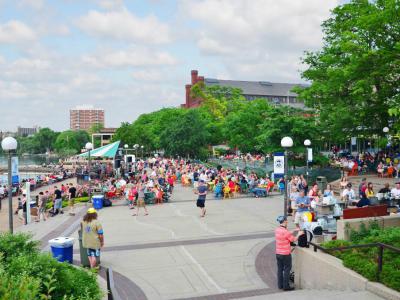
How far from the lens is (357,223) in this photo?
34.1 feet

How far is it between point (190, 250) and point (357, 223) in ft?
15.9

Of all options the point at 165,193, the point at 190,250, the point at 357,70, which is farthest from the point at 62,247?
the point at 357,70

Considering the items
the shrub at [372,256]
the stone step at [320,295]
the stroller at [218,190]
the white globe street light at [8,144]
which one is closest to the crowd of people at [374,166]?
the stroller at [218,190]

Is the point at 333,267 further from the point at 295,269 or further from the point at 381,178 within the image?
the point at 381,178

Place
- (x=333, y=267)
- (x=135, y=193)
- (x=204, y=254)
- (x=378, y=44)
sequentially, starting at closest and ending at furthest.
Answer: (x=333, y=267)
(x=204, y=254)
(x=135, y=193)
(x=378, y=44)

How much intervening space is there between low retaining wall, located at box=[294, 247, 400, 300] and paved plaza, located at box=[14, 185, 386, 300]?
0.80ft

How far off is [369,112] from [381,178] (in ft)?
14.7

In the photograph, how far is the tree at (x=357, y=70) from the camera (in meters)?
22.6

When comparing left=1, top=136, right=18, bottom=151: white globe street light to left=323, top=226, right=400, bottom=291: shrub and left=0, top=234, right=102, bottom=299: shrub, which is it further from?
→ left=323, top=226, right=400, bottom=291: shrub

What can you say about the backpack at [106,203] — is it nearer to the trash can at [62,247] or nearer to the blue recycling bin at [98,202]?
the blue recycling bin at [98,202]

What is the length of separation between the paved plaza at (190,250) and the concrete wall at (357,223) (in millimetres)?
1988

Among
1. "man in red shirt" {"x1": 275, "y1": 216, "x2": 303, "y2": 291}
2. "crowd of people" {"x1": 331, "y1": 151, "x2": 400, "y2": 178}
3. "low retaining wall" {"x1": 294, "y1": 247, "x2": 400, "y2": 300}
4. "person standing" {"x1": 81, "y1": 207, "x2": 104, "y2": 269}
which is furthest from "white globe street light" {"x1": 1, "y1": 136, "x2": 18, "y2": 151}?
"crowd of people" {"x1": 331, "y1": 151, "x2": 400, "y2": 178}

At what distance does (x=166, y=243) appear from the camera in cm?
1302

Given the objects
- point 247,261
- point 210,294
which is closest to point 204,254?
point 247,261
